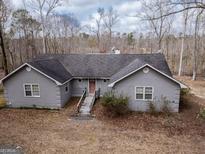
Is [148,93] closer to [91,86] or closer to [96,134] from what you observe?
[96,134]

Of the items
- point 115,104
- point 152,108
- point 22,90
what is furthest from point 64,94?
point 152,108

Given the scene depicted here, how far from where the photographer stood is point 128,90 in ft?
49.7

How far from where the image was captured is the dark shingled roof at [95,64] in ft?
58.0

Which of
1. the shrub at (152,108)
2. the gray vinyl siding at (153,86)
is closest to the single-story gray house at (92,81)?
the gray vinyl siding at (153,86)

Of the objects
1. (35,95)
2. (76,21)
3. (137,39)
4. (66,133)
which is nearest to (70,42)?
→ (76,21)

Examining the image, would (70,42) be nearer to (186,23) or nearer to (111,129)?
(186,23)

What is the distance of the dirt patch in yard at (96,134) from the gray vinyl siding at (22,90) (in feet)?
3.89

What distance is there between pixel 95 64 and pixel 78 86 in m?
3.15

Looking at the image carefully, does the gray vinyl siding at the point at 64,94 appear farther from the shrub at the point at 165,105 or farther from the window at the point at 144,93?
the shrub at the point at 165,105

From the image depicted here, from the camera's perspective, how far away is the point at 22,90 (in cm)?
1630

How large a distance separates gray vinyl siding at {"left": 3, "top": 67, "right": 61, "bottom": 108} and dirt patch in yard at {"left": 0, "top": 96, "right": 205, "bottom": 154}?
118 cm

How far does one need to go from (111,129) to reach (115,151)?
2725mm

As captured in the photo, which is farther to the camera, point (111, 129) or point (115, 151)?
A: point (111, 129)

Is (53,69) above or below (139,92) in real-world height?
above
